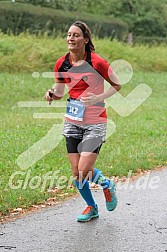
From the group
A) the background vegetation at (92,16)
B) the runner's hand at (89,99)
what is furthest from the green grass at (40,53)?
the runner's hand at (89,99)

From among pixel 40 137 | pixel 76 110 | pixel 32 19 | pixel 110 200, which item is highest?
pixel 76 110

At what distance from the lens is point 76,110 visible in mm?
5715

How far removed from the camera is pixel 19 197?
6770 mm

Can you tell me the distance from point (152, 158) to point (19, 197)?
11.6 feet

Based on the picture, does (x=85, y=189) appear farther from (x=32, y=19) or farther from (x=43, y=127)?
(x=32, y=19)

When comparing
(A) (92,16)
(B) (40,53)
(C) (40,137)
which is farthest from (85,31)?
(A) (92,16)

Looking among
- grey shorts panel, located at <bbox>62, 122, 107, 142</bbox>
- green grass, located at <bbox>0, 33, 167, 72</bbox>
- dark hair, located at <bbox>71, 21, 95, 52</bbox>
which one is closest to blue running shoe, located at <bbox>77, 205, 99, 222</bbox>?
grey shorts panel, located at <bbox>62, 122, 107, 142</bbox>

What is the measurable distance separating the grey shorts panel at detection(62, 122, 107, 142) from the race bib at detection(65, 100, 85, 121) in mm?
92

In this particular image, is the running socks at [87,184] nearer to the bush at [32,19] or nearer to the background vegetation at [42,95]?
the background vegetation at [42,95]

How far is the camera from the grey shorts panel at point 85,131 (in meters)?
5.74

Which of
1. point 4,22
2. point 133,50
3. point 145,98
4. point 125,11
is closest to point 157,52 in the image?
point 133,50

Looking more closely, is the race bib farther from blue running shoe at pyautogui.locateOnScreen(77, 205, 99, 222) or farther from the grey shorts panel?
blue running shoe at pyautogui.locateOnScreen(77, 205, 99, 222)

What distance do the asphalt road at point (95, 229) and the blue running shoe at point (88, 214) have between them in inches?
2.3

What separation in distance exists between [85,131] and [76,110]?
23 centimetres
